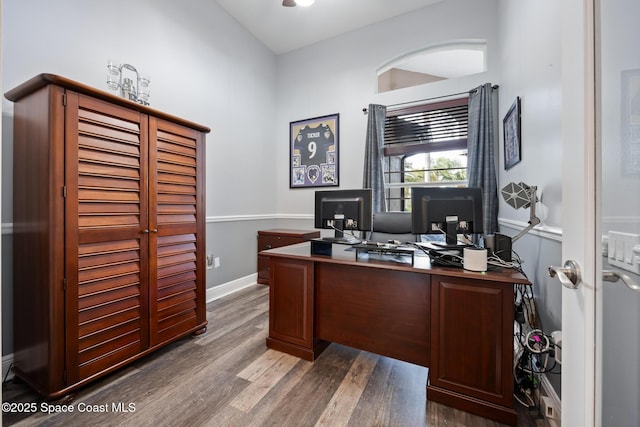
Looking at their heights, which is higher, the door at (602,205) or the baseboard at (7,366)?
the door at (602,205)

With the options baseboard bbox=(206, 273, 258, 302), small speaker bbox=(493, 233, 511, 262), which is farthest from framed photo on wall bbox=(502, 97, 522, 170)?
baseboard bbox=(206, 273, 258, 302)

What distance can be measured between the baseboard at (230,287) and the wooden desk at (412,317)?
138 cm

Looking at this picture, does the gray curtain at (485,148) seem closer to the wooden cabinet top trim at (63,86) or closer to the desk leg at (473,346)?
the desk leg at (473,346)

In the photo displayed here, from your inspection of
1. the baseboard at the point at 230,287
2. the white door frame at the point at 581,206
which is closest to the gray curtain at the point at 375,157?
the baseboard at the point at 230,287

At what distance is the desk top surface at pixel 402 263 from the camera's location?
1417mm

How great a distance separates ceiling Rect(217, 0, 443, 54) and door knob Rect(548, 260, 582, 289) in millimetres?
3671

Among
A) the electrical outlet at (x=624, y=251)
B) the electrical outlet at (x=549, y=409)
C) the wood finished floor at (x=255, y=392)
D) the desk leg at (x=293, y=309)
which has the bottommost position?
the wood finished floor at (x=255, y=392)

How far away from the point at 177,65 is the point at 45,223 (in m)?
2.10

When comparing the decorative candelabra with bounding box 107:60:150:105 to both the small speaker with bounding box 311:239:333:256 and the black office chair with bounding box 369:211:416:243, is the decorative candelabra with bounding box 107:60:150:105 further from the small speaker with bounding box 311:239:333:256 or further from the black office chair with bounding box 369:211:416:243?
the black office chair with bounding box 369:211:416:243

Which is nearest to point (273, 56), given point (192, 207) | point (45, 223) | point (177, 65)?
point (177, 65)

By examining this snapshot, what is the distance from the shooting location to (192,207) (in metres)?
2.25

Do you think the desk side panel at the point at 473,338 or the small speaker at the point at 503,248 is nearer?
the desk side panel at the point at 473,338

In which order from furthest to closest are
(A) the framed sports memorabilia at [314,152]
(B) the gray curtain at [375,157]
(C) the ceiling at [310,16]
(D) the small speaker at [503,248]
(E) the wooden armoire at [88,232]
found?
(A) the framed sports memorabilia at [314,152] < (B) the gray curtain at [375,157] < (C) the ceiling at [310,16] < (D) the small speaker at [503,248] < (E) the wooden armoire at [88,232]

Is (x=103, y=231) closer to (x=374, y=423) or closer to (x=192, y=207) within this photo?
(x=192, y=207)
